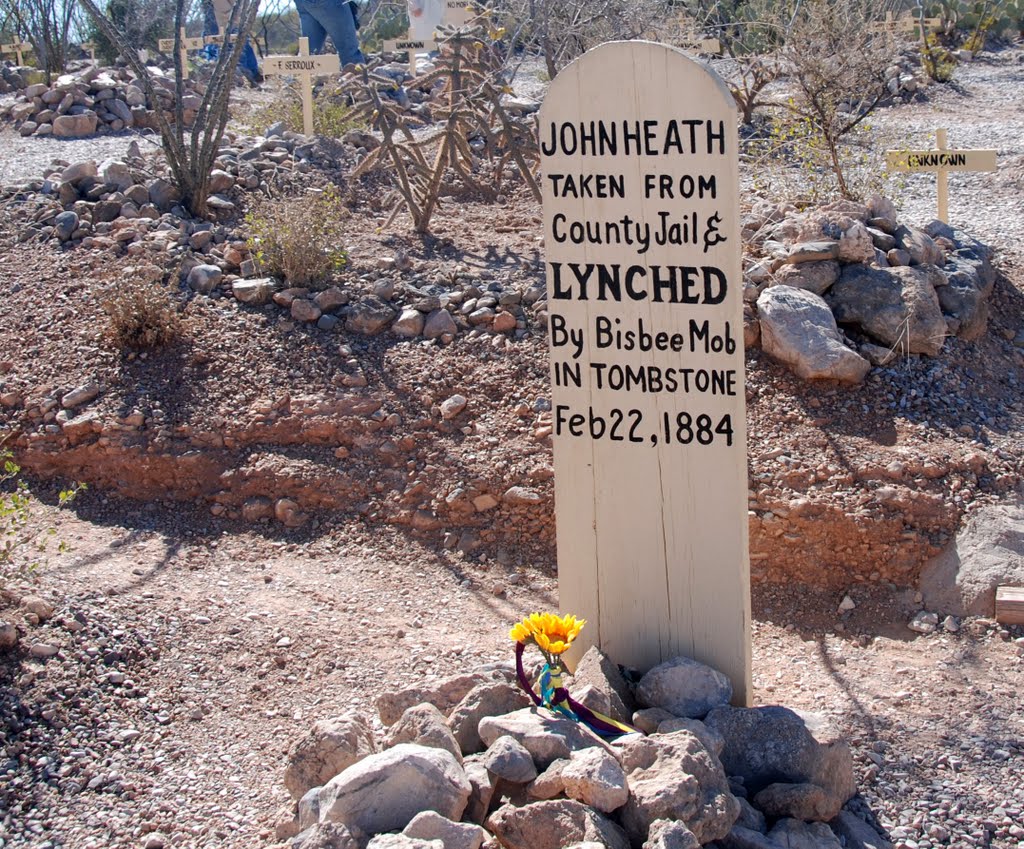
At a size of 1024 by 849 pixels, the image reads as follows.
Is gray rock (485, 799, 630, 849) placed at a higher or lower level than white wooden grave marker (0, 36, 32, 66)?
lower

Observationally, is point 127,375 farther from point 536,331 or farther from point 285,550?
point 536,331

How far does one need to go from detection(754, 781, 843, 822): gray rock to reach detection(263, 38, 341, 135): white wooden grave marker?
7.97 meters

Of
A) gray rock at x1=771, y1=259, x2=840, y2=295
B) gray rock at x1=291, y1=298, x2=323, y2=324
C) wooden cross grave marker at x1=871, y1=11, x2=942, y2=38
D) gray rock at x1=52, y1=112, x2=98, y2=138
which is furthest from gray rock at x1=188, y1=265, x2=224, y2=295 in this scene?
wooden cross grave marker at x1=871, y1=11, x2=942, y2=38

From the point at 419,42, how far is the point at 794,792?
12284 mm

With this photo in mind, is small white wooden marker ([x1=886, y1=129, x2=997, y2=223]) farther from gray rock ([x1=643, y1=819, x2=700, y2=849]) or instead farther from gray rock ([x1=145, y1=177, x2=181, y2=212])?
gray rock ([x1=643, y1=819, x2=700, y2=849])

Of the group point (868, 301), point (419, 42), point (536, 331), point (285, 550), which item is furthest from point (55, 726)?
point (419, 42)

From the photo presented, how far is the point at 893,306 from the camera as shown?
18.3 ft

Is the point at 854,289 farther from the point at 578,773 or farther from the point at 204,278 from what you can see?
the point at 578,773

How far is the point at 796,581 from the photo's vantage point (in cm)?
476

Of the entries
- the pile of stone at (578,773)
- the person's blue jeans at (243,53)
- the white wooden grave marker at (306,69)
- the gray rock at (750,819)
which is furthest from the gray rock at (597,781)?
the person's blue jeans at (243,53)

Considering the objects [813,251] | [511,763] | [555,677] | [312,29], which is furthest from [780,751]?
[312,29]

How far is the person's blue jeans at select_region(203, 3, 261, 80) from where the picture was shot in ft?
51.5

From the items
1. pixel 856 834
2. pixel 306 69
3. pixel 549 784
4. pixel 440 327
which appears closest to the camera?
pixel 549 784

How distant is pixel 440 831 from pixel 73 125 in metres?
10.5
